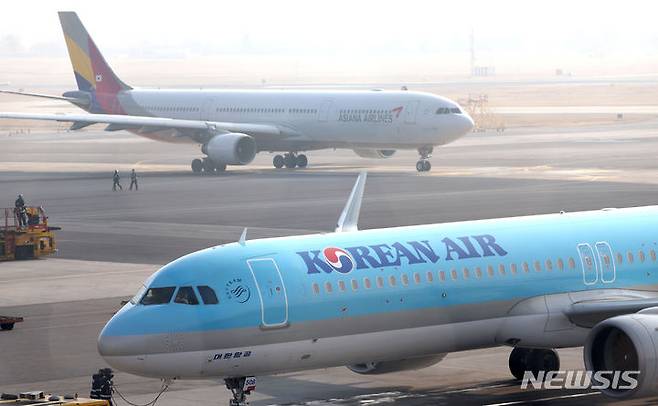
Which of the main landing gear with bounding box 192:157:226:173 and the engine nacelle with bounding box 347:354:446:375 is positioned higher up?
the main landing gear with bounding box 192:157:226:173

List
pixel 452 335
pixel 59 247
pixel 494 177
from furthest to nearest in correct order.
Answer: pixel 494 177
pixel 59 247
pixel 452 335

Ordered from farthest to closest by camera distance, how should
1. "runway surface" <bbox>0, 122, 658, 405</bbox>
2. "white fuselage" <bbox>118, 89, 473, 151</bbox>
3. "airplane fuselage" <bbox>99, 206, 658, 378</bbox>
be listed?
"white fuselage" <bbox>118, 89, 473, 151</bbox>, "runway surface" <bbox>0, 122, 658, 405</bbox>, "airplane fuselage" <bbox>99, 206, 658, 378</bbox>

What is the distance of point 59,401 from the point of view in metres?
25.8

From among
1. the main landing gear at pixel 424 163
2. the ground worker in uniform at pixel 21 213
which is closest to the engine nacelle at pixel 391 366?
the ground worker in uniform at pixel 21 213

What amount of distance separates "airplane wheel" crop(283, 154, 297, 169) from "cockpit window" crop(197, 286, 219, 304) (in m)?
69.1

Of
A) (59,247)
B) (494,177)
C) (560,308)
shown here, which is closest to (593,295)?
(560,308)

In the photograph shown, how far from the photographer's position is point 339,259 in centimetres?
2689

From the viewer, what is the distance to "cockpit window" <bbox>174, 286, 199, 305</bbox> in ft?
83.1

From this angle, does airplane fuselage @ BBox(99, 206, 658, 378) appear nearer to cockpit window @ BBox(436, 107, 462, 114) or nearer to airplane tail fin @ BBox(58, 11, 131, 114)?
cockpit window @ BBox(436, 107, 462, 114)

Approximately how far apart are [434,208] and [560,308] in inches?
1501

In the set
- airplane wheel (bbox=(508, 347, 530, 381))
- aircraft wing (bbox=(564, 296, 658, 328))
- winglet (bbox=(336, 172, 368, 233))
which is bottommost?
airplane wheel (bbox=(508, 347, 530, 381))

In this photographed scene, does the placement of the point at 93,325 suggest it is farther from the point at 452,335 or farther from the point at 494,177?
the point at 494,177

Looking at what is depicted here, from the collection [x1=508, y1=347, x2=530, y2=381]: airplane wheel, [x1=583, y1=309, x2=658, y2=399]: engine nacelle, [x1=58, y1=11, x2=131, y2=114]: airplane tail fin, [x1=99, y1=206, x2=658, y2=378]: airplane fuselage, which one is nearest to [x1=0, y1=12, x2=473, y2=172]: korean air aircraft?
[x1=58, y1=11, x2=131, y2=114]: airplane tail fin

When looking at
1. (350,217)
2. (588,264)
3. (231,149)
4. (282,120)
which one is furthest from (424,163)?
(588,264)
